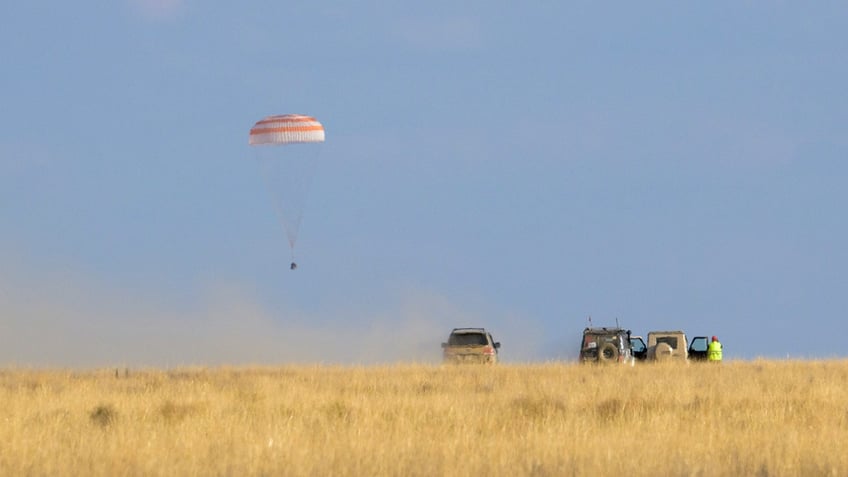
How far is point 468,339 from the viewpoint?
118 ft

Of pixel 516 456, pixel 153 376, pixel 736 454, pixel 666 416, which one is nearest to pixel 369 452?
pixel 516 456

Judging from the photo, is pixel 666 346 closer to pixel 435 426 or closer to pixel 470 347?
pixel 470 347

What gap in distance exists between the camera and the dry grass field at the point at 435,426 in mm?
12875

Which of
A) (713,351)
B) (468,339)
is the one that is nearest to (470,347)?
(468,339)

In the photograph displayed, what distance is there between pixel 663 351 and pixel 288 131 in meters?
12.8

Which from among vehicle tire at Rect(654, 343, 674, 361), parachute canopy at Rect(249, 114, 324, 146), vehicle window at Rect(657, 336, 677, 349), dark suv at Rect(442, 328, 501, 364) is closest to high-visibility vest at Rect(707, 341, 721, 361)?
vehicle window at Rect(657, 336, 677, 349)

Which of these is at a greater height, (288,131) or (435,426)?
(288,131)

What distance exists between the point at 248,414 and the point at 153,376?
46.6 feet

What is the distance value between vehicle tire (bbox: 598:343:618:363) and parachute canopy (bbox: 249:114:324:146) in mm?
9630

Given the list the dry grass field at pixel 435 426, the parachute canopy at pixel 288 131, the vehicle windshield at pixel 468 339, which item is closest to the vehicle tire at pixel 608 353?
the vehicle windshield at pixel 468 339

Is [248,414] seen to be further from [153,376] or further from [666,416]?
[153,376]

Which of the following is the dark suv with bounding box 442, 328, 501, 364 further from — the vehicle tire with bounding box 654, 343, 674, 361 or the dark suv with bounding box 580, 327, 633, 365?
the vehicle tire with bounding box 654, 343, 674, 361

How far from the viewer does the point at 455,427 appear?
17.4 meters

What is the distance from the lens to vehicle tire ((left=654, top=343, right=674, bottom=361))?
129 ft
